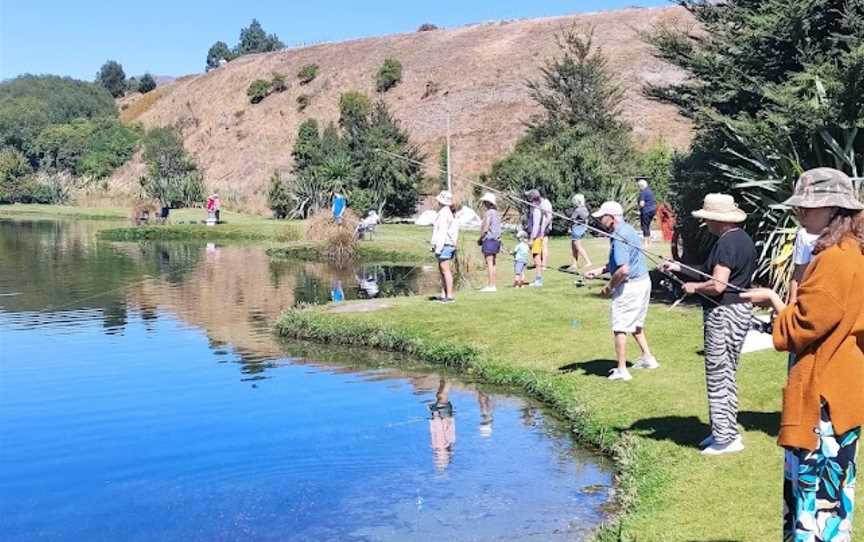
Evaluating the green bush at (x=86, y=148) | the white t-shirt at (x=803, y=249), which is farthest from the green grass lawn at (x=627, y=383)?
the green bush at (x=86, y=148)

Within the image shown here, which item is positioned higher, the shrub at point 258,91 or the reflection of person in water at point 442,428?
the shrub at point 258,91

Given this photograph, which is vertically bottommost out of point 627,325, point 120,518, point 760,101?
point 120,518

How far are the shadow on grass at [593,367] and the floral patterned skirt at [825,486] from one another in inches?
246

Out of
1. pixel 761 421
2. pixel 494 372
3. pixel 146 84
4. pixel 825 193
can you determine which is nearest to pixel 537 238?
pixel 494 372

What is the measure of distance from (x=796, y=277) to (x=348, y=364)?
8900 millimetres

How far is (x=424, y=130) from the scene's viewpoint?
69562 mm

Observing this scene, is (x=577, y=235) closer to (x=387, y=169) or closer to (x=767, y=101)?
(x=767, y=101)

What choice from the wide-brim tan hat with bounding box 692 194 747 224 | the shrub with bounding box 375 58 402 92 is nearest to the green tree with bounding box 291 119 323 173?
the shrub with bounding box 375 58 402 92

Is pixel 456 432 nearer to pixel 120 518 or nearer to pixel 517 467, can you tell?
pixel 517 467

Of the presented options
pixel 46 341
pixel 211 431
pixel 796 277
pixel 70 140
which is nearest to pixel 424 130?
pixel 70 140

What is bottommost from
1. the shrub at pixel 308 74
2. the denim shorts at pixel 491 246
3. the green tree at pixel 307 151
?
the denim shorts at pixel 491 246

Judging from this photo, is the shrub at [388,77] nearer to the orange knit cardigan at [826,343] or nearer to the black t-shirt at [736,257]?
the black t-shirt at [736,257]

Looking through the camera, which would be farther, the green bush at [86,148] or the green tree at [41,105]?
the green tree at [41,105]

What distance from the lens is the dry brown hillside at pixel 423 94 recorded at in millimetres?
65562
